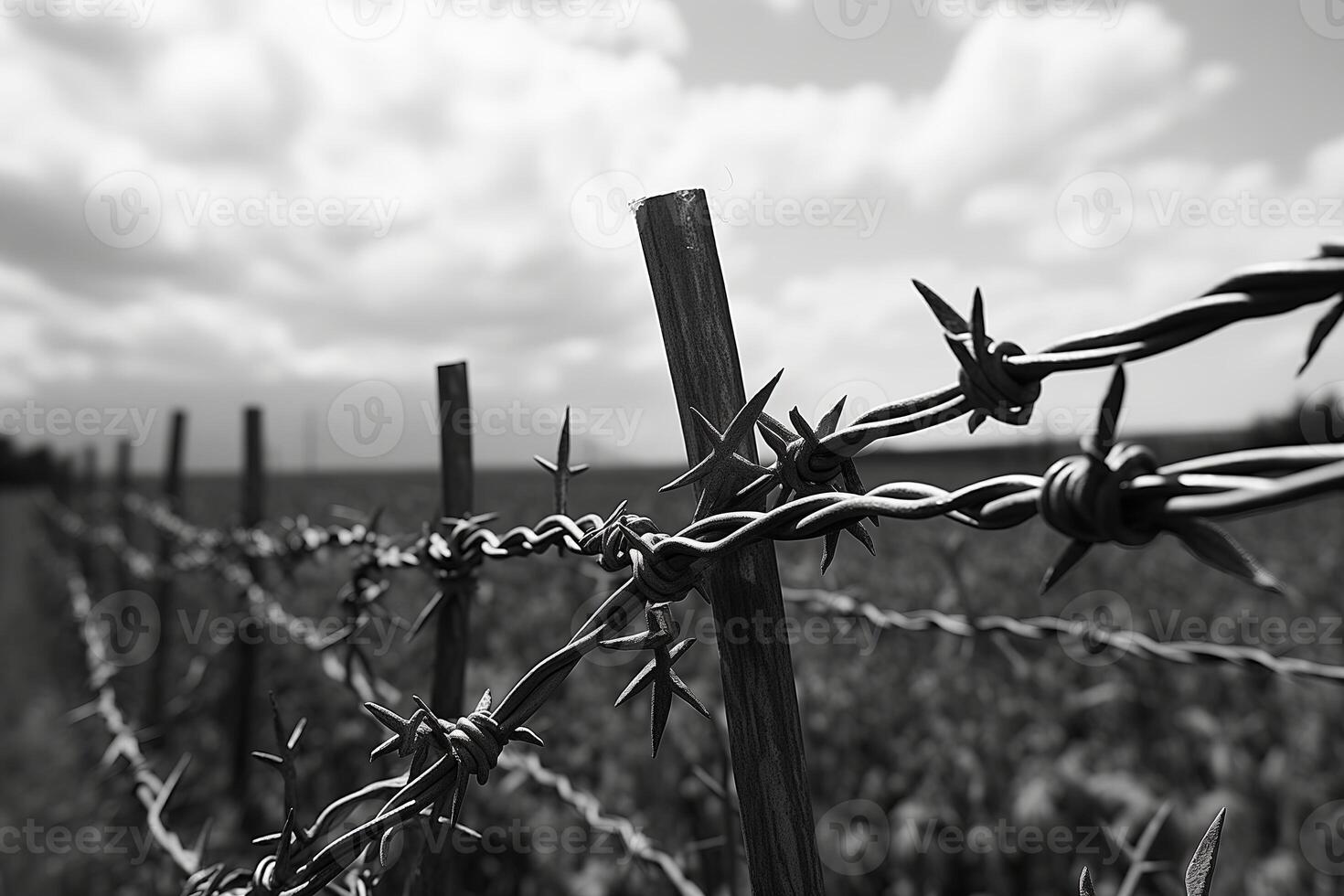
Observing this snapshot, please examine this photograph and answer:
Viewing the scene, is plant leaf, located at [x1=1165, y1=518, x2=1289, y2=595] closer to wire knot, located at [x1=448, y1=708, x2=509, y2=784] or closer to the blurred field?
wire knot, located at [x1=448, y1=708, x2=509, y2=784]

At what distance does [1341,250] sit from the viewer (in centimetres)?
66

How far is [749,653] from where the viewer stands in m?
1.05

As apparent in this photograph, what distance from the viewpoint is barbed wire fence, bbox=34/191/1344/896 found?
688 mm

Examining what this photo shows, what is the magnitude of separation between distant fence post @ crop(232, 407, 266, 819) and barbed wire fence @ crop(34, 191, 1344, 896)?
2225 millimetres

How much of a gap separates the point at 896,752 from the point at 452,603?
3.90 m

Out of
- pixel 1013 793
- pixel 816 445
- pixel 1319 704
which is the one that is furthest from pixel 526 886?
pixel 1319 704

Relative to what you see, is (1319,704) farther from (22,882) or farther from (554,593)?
(22,882)

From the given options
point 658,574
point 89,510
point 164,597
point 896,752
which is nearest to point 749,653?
point 658,574

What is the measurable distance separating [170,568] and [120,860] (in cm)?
147

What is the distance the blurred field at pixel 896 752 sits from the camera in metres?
3.99

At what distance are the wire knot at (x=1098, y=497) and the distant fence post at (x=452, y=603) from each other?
3.43ft

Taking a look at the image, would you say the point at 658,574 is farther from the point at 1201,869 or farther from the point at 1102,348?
the point at 1201,869

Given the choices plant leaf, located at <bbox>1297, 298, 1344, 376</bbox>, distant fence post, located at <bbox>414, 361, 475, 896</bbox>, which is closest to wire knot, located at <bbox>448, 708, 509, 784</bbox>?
distant fence post, located at <bbox>414, 361, 475, 896</bbox>

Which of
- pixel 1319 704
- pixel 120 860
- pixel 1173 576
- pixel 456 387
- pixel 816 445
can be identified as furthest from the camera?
pixel 1173 576
